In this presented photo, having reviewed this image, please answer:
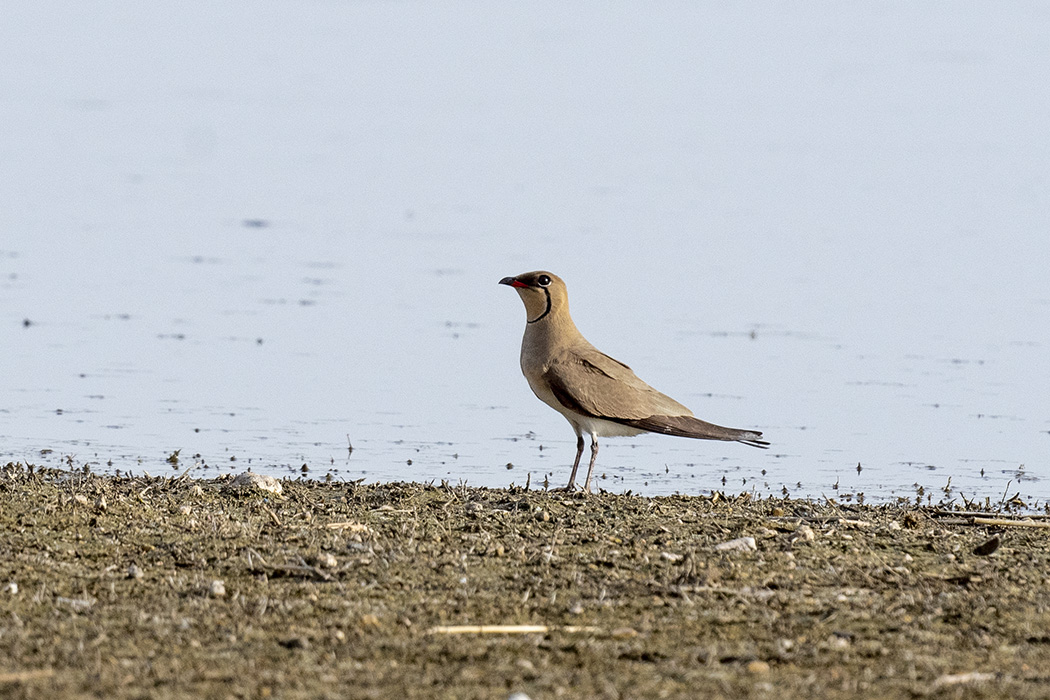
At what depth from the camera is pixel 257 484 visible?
723 centimetres

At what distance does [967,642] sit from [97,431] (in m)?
6.52

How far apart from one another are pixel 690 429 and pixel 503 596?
283 centimetres

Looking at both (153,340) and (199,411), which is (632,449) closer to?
(199,411)

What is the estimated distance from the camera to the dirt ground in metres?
4.46

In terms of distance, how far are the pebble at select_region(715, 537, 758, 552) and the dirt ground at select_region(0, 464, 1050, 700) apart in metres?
0.02

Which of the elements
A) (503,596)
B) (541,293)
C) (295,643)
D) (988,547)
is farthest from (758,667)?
(541,293)

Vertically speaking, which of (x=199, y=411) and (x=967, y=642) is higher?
(x=199, y=411)

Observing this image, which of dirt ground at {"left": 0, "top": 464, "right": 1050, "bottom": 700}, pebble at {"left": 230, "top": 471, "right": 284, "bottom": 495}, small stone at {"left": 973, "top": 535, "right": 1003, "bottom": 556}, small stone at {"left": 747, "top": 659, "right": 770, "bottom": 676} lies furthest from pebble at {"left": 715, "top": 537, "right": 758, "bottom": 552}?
pebble at {"left": 230, "top": 471, "right": 284, "bottom": 495}

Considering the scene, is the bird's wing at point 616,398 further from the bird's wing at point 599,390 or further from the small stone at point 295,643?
the small stone at point 295,643

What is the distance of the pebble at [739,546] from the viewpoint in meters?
6.05

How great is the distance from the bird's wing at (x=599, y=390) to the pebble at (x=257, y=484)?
1527 millimetres

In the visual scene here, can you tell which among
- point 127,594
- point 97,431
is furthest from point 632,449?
point 127,594

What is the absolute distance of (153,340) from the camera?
12906 mm

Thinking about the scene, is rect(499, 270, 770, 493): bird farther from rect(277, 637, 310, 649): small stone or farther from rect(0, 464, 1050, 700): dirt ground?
rect(277, 637, 310, 649): small stone
